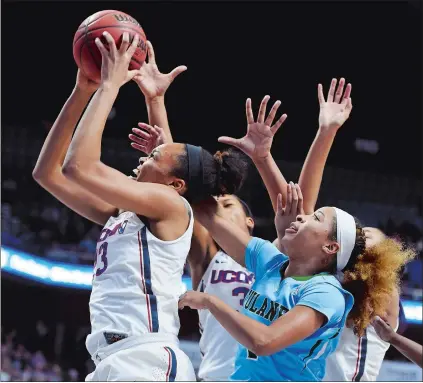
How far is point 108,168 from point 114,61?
461 millimetres

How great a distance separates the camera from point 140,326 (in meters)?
2.99

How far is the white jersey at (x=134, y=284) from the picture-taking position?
300 cm

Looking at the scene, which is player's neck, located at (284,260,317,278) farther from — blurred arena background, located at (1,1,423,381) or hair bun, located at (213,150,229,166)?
blurred arena background, located at (1,1,423,381)

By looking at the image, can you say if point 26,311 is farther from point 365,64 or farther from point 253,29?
point 365,64

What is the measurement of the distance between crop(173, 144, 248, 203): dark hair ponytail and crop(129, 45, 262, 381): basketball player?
437 mm

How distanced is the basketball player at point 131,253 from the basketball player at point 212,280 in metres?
0.72

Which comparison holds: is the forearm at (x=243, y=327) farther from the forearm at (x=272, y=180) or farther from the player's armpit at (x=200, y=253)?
the player's armpit at (x=200, y=253)

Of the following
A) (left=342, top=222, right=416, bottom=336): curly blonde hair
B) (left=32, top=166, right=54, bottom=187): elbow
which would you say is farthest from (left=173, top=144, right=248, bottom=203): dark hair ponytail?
(left=342, top=222, right=416, bottom=336): curly blonde hair

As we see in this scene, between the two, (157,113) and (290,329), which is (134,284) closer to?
(290,329)

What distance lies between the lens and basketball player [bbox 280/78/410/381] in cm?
390

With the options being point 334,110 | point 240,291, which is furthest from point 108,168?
point 334,110

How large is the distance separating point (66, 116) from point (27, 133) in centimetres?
1070

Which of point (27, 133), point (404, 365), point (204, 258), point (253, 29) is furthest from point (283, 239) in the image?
point (27, 133)

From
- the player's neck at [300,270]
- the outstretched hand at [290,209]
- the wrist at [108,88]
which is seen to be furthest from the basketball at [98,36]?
the player's neck at [300,270]
